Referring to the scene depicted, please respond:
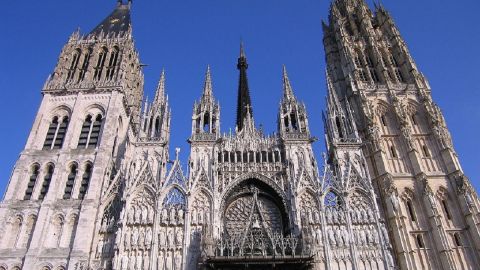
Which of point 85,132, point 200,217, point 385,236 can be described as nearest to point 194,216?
point 200,217

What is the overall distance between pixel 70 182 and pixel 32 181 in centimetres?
241

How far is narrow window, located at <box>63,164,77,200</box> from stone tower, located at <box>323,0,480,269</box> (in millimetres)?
17277

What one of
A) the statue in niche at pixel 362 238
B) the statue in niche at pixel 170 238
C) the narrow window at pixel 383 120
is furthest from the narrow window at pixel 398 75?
the statue in niche at pixel 170 238

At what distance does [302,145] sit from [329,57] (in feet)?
46.2

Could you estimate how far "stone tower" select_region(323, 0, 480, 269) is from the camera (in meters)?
25.4

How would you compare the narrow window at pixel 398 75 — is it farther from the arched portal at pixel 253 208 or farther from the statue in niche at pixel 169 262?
the statue in niche at pixel 169 262

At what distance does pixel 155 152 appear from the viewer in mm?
28656

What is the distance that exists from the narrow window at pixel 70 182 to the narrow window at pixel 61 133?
7.09 feet

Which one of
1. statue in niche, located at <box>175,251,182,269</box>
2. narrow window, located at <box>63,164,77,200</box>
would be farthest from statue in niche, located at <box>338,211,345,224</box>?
narrow window, located at <box>63,164,77,200</box>

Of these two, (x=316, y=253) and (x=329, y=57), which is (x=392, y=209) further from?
(x=329, y=57)

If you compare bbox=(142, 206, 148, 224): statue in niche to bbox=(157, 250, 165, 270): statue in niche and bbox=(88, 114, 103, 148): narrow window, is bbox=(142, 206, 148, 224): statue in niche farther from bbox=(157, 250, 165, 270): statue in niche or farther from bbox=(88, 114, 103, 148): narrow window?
bbox=(88, 114, 103, 148): narrow window

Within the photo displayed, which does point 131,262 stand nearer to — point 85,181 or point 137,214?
point 137,214

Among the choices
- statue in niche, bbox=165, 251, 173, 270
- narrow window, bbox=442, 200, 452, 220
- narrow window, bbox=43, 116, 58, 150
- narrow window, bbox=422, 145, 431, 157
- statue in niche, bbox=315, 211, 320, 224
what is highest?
narrow window, bbox=43, 116, 58, 150

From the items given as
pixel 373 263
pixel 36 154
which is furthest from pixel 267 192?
pixel 36 154
